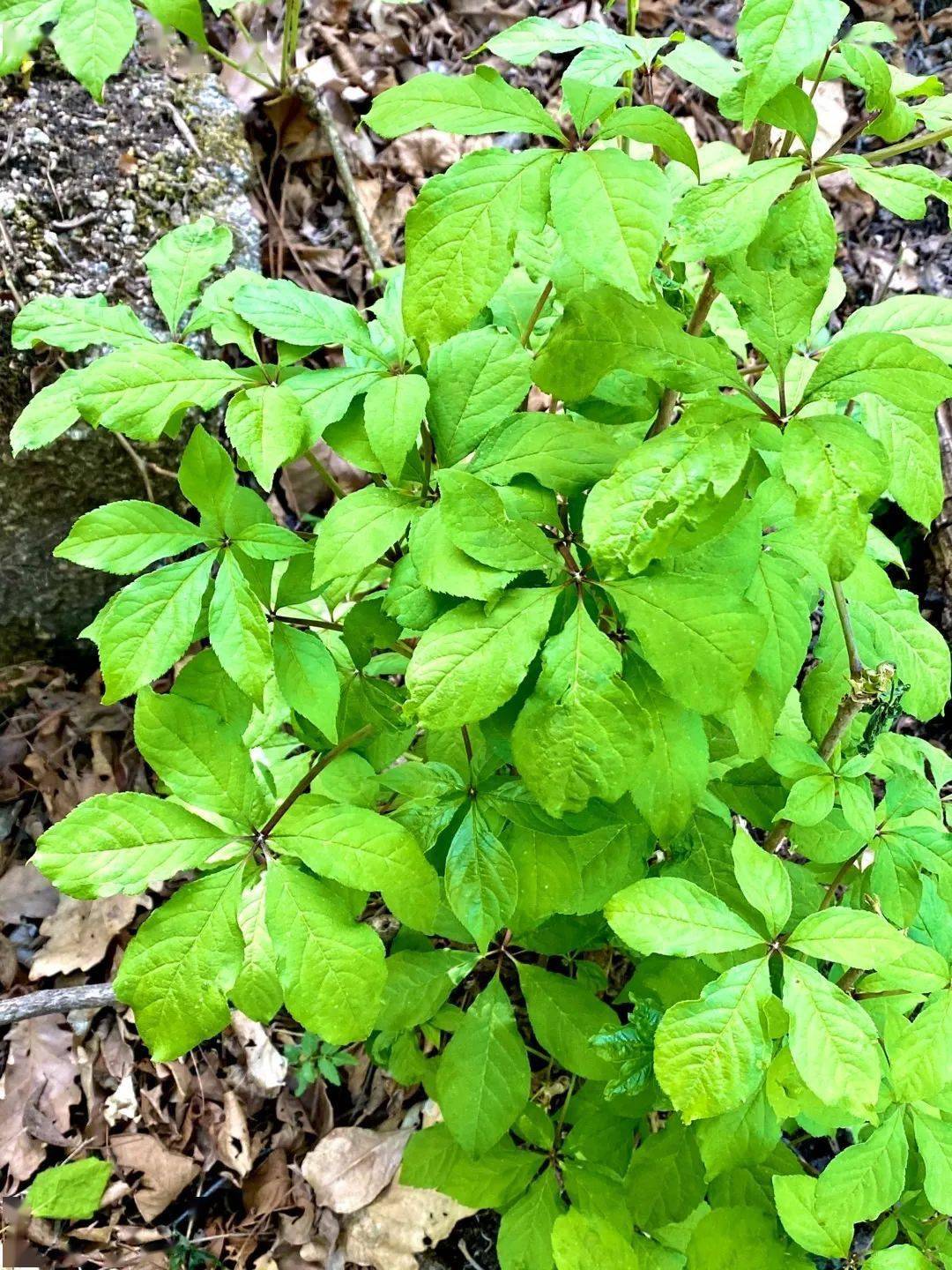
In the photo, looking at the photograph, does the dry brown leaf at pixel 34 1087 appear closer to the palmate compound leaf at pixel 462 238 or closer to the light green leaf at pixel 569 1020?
the light green leaf at pixel 569 1020

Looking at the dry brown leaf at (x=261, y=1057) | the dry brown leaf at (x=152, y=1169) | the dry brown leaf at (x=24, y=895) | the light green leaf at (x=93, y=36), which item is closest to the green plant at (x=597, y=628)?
the light green leaf at (x=93, y=36)

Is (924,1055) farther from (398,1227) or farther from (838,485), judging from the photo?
(398,1227)

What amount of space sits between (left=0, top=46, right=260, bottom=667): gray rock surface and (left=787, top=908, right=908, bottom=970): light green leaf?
6.26 ft

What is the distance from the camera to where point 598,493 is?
2.96ft

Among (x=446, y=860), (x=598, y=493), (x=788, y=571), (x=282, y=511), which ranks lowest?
(x=282, y=511)

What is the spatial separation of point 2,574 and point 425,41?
2456 mm

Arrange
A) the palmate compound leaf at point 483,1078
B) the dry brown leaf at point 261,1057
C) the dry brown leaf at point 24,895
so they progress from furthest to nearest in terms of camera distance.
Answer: the dry brown leaf at point 24,895 < the dry brown leaf at point 261,1057 < the palmate compound leaf at point 483,1078

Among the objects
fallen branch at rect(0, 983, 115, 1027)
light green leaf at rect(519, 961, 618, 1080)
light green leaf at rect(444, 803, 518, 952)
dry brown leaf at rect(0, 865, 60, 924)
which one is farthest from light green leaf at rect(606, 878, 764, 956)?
dry brown leaf at rect(0, 865, 60, 924)

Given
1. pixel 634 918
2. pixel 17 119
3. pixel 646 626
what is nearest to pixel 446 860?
pixel 634 918

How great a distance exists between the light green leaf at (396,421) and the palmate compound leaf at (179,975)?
56cm

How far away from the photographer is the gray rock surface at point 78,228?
2.21m

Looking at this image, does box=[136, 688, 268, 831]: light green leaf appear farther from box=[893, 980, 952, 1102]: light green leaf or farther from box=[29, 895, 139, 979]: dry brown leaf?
box=[29, 895, 139, 979]: dry brown leaf

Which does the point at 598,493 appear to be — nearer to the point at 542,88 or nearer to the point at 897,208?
the point at 897,208

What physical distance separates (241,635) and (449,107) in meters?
0.65
